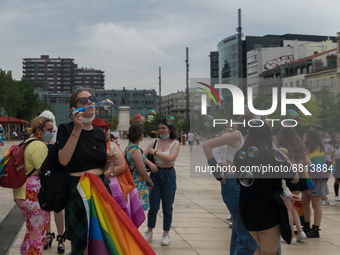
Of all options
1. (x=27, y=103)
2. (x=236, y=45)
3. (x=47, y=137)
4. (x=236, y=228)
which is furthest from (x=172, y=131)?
(x=236, y=45)

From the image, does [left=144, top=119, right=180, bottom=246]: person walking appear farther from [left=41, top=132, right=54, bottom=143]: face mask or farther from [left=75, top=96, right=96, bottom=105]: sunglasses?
[left=75, top=96, right=96, bottom=105]: sunglasses

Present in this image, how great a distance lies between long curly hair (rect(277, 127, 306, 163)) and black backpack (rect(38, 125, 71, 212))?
11.5ft

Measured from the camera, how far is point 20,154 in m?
4.87

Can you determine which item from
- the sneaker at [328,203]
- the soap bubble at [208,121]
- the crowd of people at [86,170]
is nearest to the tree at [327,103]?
the sneaker at [328,203]

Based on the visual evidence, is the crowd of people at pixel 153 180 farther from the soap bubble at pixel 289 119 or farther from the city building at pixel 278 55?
the city building at pixel 278 55

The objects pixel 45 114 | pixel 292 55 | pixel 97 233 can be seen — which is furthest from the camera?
pixel 292 55

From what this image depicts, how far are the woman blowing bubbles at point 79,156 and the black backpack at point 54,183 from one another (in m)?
0.07

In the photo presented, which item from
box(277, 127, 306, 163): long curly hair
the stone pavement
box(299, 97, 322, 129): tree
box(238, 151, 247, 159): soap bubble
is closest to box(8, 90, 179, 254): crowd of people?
the stone pavement

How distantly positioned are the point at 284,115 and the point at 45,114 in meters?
3.35

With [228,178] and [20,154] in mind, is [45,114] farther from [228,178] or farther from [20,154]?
[228,178]

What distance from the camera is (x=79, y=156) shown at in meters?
3.50

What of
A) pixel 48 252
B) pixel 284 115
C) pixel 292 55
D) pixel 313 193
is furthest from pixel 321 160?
pixel 292 55

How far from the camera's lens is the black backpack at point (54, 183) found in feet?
11.3

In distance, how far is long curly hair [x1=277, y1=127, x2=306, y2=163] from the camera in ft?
18.9
